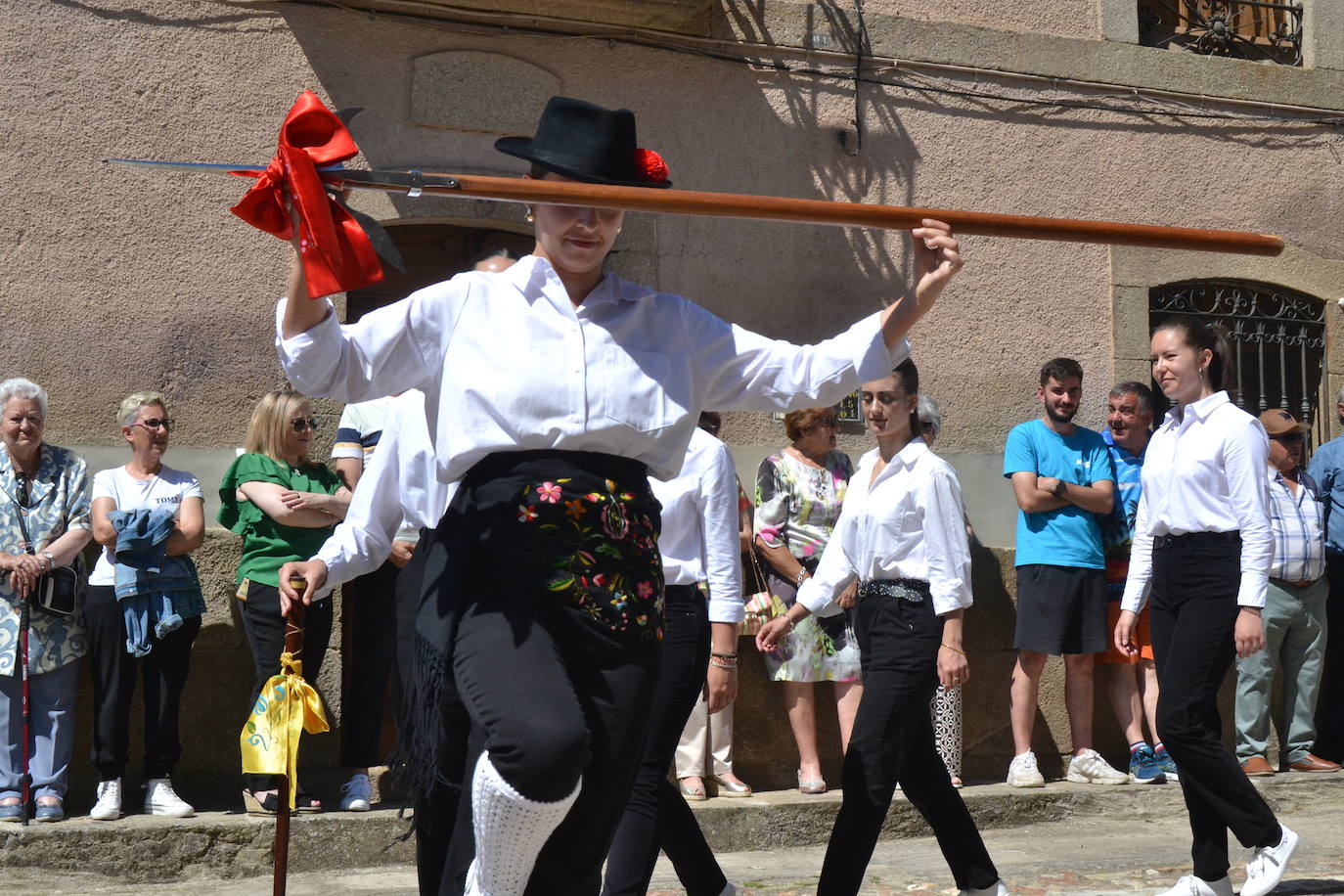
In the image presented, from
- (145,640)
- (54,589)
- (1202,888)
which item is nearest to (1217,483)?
(1202,888)

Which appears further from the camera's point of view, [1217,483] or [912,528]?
[1217,483]

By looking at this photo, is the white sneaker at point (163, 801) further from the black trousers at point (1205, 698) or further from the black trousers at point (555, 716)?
the black trousers at point (1205, 698)

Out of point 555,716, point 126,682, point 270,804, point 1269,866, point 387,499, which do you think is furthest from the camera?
point 126,682

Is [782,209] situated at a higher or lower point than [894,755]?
higher

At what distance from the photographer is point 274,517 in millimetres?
7320

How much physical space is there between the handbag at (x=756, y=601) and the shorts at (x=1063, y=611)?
1.45 metres

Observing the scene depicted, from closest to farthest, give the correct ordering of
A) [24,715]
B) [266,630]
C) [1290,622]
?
1. [24,715]
2. [266,630]
3. [1290,622]

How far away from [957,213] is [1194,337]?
2454mm

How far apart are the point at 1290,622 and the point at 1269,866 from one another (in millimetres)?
3642

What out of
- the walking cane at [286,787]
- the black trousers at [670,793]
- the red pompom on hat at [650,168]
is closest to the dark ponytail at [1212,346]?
Result: the black trousers at [670,793]

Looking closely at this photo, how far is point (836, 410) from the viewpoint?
9.14 m

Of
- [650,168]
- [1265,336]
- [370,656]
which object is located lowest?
[370,656]

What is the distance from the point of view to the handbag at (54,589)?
7.11 metres

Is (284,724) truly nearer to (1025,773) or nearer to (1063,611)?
(1025,773)
